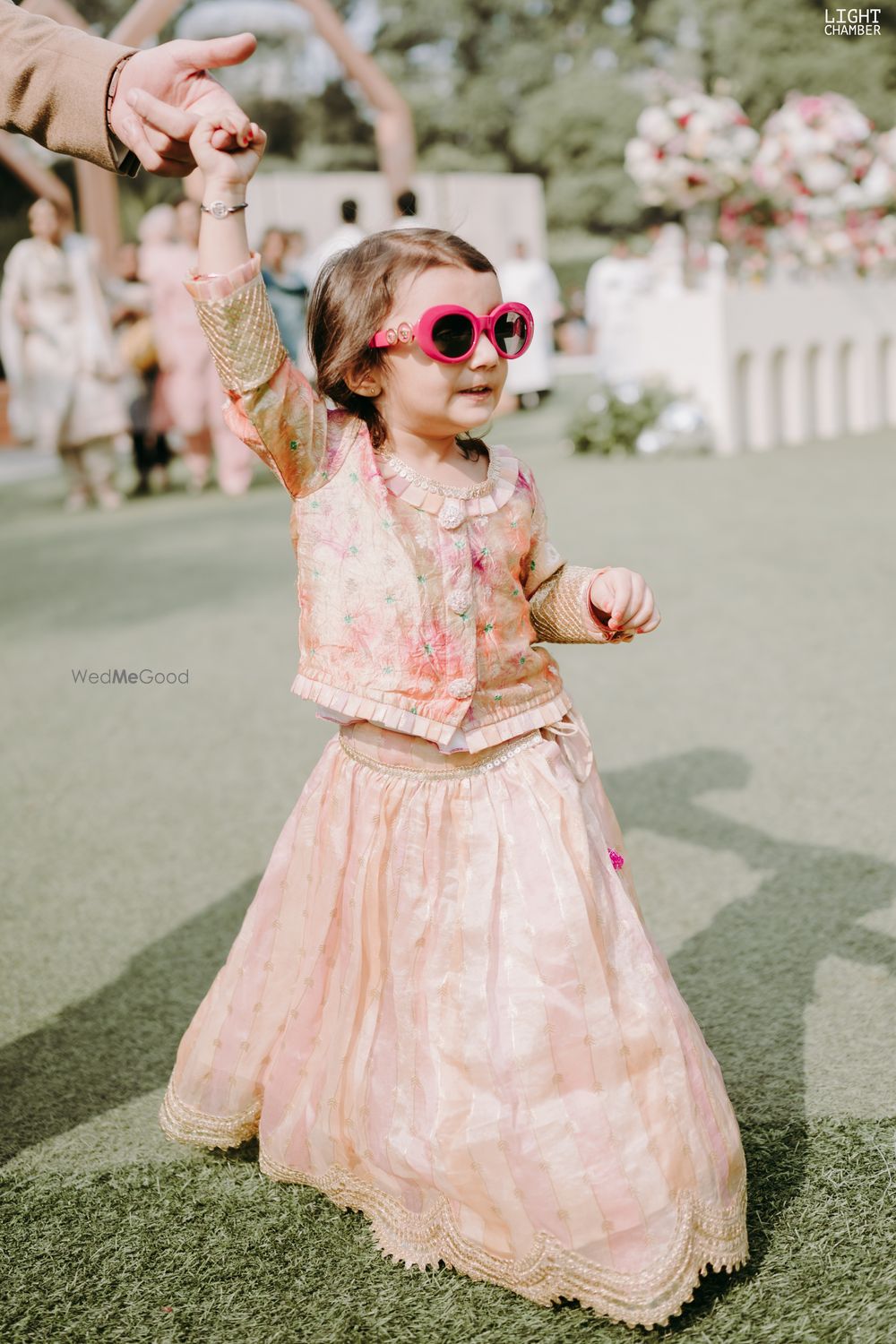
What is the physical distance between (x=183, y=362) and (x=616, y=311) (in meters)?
5.78

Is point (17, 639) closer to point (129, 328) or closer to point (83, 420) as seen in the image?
point (83, 420)

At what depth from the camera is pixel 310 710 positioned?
4.82 metres

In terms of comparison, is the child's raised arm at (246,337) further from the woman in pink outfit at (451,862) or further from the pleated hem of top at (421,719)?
the pleated hem of top at (421,719)

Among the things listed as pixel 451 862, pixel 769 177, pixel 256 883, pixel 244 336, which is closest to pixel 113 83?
pixel 244 336

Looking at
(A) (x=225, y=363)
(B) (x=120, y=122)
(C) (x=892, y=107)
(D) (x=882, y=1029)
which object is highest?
(C) (x=892, y=107)

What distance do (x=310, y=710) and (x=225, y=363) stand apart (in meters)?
3.10

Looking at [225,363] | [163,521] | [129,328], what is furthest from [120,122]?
[129,328]

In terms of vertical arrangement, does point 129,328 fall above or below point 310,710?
above

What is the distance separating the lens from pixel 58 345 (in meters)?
9.42

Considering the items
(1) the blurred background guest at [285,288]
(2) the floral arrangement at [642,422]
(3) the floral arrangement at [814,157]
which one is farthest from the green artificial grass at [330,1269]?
(3) the floral arrangement at [814,157]

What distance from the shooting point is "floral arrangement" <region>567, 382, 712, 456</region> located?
1030 cm

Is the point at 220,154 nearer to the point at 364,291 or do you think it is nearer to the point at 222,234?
the point at 222,234

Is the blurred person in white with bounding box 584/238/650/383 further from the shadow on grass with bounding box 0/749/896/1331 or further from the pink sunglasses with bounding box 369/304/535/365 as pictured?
the pink sunglasses with bounding box 369/304/535/365

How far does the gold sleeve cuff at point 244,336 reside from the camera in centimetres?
173
